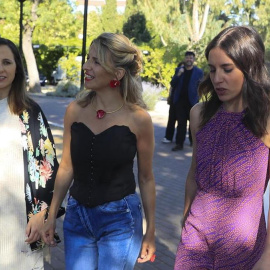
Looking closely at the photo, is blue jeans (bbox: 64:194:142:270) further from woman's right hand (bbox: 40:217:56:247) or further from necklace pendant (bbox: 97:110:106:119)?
necklace pendant (bbox: 97:110:106:119)

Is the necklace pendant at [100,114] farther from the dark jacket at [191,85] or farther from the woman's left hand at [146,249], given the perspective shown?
the dark jacket at [191,85]

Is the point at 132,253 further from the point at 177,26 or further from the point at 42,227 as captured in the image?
the point at 177,26

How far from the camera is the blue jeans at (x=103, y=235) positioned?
2.17 metres

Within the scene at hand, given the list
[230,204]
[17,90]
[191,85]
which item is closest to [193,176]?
[230,204]

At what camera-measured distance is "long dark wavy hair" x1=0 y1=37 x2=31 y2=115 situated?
2.47 meters

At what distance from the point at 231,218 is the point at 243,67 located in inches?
24.4

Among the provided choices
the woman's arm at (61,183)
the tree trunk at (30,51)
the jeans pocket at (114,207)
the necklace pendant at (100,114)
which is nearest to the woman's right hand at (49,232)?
the woman's arm at (61,183)

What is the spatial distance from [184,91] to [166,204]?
12.8 ft

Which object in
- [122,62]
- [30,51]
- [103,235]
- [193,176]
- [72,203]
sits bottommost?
[30,51]

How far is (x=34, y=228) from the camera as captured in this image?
2395 mm

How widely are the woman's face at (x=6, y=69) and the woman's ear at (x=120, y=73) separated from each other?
63 cm

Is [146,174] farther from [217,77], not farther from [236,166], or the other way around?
[217,77]

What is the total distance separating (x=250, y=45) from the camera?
6.03ft

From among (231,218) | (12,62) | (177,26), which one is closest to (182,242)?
(231,218)
